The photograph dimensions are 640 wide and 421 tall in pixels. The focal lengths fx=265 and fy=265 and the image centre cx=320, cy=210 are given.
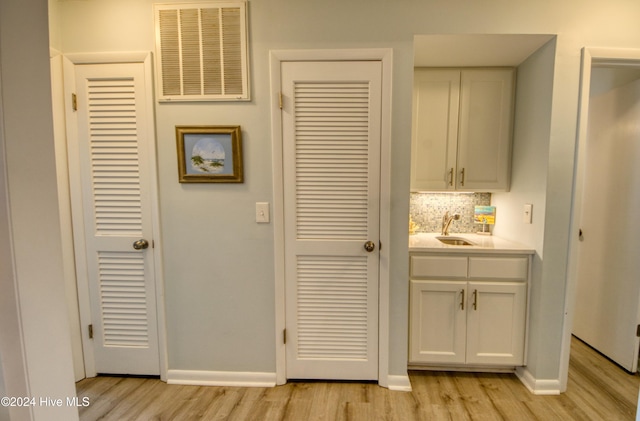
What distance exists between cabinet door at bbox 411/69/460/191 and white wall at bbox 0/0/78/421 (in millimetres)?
1974

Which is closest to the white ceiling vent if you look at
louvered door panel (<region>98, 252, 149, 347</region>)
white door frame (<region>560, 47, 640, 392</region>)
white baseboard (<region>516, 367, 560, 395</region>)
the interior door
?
louvered door panel (<region>98, 252, 149, 347</region>)

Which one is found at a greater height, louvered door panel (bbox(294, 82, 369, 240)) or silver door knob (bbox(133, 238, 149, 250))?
louvered door panel (bbox(294, 82, 369, 240))

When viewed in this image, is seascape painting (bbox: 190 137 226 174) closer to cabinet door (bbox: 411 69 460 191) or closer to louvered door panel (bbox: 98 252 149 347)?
louvered door panel (bbox: 98 252 149 347)

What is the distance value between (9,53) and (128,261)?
1.37 m

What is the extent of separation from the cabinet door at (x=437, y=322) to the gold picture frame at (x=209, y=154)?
140 cm

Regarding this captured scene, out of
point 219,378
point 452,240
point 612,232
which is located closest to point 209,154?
point 219,378

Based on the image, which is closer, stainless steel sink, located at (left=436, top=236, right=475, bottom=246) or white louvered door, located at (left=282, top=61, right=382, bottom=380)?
white louvered door, located at (left=282, top=61, right=382, bottom=380)

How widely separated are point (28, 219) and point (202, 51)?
1304 millimetres

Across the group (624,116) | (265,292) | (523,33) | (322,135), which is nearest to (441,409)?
(265,292)

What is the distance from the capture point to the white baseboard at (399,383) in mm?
1678

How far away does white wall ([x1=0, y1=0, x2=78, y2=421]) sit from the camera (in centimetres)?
66

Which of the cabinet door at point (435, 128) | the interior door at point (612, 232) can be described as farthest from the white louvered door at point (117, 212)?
the interior door at point (612, 232)

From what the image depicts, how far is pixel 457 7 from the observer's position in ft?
4.99

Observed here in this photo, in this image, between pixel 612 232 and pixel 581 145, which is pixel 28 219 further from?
pixel 612 232
